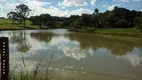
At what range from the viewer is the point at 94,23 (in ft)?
176

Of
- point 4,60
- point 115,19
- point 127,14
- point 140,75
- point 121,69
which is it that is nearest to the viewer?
point 4,60

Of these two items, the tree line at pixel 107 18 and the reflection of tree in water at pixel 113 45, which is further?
the tree line at pixel 107 18

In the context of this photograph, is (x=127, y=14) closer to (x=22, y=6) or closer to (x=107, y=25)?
(x=107, y=25)

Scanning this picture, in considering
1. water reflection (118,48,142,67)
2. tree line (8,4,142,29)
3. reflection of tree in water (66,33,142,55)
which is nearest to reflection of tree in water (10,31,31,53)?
reflection of tree in water (66,33,142,55)

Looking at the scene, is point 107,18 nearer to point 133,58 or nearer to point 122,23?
point 122,23

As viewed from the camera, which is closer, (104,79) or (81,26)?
(104,79)

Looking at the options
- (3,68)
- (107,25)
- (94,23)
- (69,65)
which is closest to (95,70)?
(69,65)

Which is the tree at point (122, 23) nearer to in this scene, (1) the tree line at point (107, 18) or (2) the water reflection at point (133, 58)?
(1) the tree line at point (107, 18)

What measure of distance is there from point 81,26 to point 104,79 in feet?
161

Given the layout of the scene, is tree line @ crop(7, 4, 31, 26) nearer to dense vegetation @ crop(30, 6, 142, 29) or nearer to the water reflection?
dense vegetation @ crop(30, 6, 142, 29)

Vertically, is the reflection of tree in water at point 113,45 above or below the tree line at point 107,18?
below

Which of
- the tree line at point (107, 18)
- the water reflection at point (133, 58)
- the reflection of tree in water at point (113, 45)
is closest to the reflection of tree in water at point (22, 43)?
the reflection of tree in water at point (113, 45)

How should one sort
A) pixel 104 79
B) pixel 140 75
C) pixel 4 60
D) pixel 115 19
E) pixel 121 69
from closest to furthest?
pixel 4 60, pixel 104 79, pixel 140 75, pixel 121 69, pixel 115 19

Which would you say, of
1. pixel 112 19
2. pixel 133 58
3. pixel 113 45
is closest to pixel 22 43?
pixel 113 45
